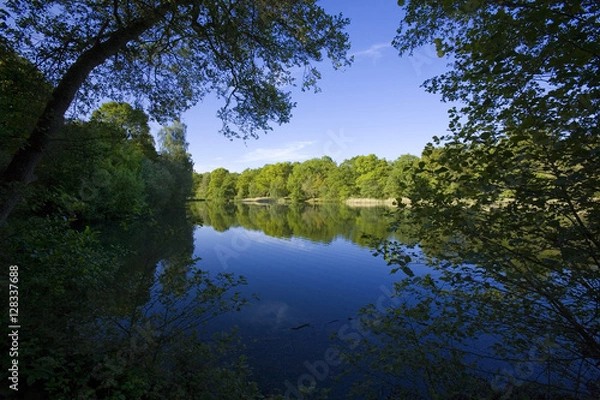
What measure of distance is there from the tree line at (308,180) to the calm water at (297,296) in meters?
36.1

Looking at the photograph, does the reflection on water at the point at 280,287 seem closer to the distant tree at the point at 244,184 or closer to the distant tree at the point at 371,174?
the distant tree at the point at 371,174

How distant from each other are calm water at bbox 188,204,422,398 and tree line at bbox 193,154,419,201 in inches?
1422

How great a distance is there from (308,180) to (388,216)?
82.3 m

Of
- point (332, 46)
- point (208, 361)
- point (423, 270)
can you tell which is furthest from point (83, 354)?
point (423, 270)

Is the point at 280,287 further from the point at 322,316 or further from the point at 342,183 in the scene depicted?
the point at 342,183

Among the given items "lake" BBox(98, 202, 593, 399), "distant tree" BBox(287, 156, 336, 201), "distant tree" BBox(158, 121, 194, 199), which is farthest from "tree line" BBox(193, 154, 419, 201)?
"lake" BBox(98, 202, 593, 399)

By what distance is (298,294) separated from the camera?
31.6ft

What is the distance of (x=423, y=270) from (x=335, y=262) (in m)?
4.50

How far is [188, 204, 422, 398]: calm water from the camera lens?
5.39m

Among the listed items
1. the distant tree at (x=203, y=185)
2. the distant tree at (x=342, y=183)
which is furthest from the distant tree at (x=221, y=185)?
the distant tree at (x=342, y=183)

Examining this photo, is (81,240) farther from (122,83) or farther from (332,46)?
(332,46)

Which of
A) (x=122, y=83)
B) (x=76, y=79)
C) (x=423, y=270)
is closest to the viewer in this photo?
(x=76, y=79)

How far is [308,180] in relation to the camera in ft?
279

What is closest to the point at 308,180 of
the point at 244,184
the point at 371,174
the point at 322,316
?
the point at 371,174
